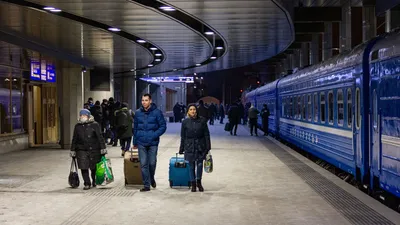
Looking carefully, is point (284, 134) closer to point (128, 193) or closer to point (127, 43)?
point (127, 43)

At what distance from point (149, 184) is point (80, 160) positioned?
131 cm

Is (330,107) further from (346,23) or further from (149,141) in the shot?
(346,23)

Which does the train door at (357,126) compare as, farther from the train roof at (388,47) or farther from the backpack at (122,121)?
the backpack at (122,121)

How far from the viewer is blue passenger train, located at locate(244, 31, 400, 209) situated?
28.1ft

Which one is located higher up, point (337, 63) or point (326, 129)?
point (337, 63)

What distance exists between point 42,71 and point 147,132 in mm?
10878

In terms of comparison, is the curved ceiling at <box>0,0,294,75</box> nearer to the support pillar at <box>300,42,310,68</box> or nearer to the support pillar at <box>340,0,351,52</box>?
the support pillar at <box>340,0,351,52</box>

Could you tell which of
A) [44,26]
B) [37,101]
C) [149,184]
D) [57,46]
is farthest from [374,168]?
[37,101]

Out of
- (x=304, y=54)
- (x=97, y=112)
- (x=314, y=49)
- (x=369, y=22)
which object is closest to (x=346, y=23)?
(x=369, y=22)

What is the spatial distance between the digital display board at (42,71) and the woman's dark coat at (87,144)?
9.37 metres

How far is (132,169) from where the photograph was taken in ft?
36.3

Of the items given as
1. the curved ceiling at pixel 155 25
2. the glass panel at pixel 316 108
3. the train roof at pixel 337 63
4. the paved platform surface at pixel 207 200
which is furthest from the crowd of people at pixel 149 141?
the glass panel at pixel 316 108

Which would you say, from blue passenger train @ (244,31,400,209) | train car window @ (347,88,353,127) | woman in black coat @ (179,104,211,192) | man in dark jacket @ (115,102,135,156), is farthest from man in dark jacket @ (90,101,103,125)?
train car window @ (347,88,353,127)

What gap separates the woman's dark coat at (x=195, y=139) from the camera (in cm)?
1042
